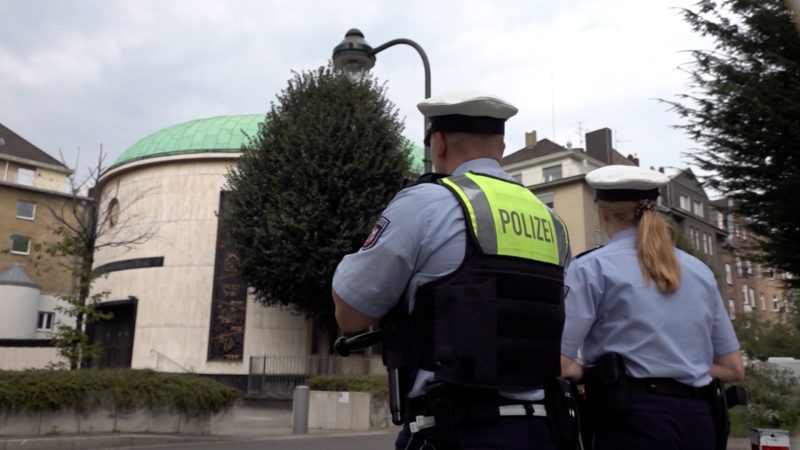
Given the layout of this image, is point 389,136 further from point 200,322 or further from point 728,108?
point 728,108

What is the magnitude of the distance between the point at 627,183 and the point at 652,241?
0.32m

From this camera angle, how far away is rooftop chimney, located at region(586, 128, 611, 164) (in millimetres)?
47312

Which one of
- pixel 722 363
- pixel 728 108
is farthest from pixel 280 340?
pixel 722 363

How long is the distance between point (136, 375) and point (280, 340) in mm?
14924

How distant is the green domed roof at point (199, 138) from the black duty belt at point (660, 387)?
27910 mm

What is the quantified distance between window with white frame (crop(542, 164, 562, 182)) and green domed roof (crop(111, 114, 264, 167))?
20385mm

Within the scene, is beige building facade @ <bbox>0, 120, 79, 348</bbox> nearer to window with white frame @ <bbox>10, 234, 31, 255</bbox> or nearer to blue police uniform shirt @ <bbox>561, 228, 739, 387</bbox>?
window with white frame @ <bbox>10, 234, 31, 255</bbox>

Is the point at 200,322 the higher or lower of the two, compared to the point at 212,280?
lower

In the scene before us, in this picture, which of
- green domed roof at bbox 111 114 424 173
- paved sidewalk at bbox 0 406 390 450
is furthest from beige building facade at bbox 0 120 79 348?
paved sidewalk at bbox 0 406 390 450

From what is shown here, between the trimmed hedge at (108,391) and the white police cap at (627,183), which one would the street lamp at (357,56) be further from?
the white police cap at (627,183)

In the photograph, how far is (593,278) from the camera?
2867 millimetres

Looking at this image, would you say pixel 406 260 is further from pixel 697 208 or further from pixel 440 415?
pixel 697 208

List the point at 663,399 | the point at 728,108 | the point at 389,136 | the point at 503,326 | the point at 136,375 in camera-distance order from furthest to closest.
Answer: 1. the point at 389,136
2. the point at 136,375
3. the point at 728,108
4. the point at 663,399
5. the point at 503,326

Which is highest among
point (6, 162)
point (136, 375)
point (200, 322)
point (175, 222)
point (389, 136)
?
point (6, 162)
